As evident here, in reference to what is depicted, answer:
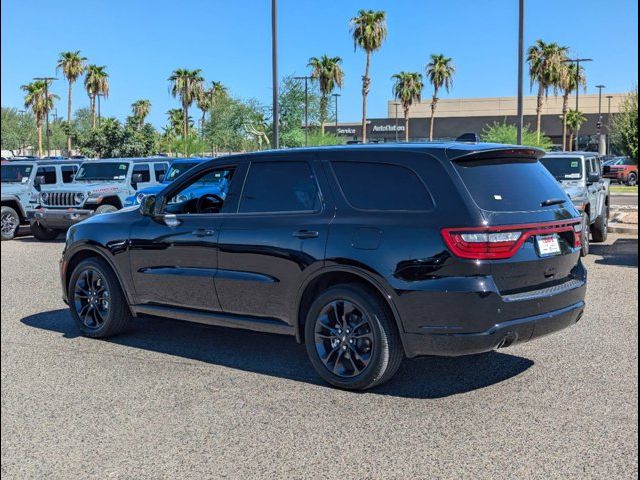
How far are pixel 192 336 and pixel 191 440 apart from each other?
2848 millimetres

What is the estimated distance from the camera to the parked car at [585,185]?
1347 centimetres

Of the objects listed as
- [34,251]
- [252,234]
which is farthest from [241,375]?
[34,251]

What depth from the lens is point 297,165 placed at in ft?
20.6

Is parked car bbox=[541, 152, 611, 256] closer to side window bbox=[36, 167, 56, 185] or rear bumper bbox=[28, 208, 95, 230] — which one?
rear bumper bbox=[28, 208, 95, 230]

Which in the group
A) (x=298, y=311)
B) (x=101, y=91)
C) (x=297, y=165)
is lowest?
(x=298, y=311)

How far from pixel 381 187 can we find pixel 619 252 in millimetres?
9517

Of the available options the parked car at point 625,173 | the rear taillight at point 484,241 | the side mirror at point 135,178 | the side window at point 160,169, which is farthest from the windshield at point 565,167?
the parked car at point 625,173

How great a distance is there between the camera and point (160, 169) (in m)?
19.1

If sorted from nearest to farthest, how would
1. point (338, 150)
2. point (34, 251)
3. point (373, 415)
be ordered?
point (373, 415)
point (338, 150)
point (34, 251)

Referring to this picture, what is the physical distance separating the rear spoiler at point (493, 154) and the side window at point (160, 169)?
13800 mm

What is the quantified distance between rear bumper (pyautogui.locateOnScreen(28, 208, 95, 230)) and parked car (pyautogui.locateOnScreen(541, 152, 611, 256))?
9.58m

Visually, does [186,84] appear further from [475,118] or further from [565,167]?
[565,167]

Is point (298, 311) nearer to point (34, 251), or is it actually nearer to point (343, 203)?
point (343, 203)

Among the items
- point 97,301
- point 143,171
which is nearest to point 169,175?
point 143,171
